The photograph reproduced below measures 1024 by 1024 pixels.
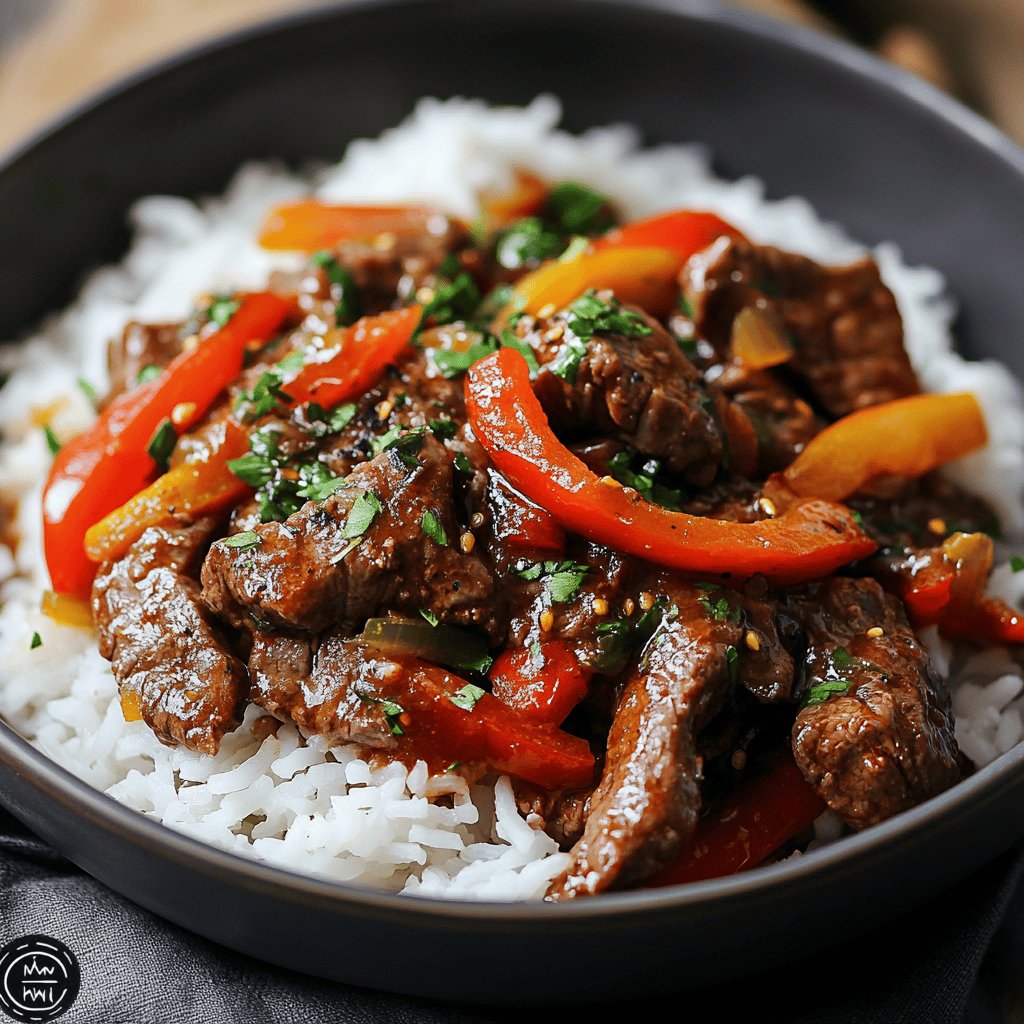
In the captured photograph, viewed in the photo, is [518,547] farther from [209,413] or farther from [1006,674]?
[1006,674]

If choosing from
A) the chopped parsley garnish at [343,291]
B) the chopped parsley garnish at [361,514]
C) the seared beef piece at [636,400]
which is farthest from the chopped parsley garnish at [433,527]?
the chopped parsley garnish at [343,291]

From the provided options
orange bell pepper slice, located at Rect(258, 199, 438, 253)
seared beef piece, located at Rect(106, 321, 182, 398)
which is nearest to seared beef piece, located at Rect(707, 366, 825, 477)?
orange bell pepper slice, located at Rect(258, 199, 438, 253)

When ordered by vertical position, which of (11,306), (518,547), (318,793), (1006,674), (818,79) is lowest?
(11,306)

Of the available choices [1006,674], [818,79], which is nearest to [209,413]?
[1006,674]

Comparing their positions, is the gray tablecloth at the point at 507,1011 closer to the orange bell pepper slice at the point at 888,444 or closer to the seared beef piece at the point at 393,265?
the orange bell pepper slice at the point at 888,444

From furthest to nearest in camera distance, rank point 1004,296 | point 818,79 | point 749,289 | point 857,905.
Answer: point 818,79 → point 1004,296 → point 749,289 → point 857,905

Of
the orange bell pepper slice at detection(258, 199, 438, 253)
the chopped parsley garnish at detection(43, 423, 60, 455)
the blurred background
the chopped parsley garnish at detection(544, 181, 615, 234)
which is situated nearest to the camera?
the chopped parsley garnish at detection(43, 423, 60, 455)

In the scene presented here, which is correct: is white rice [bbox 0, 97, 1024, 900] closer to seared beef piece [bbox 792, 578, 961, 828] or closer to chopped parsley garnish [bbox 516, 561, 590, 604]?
seared beef piece [bbox 792, 578, 961, 828]
